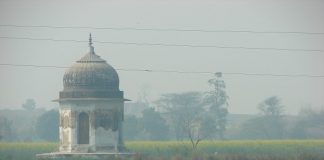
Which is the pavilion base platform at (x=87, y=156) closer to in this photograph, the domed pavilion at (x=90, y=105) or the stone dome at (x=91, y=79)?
the domed pavilion at (x=90, y=105)

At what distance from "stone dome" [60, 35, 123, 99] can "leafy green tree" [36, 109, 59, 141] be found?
56153mm

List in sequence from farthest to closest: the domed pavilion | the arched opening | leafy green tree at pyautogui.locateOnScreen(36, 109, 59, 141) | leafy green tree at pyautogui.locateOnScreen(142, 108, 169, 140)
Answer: leafy green tree at pyautogui.locateOnScreen(142, 108, 169, 140), leafy green tree at pyautogui.locateOnScreen(36, 109, 59, 141), the arched opening, the domed pavilion

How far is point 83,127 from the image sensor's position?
71.0m

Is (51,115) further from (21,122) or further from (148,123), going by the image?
(21,122)

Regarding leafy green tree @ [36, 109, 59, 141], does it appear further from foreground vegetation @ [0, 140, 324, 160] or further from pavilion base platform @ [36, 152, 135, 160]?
pavilion base platform @ [36, 152, 135, 160]

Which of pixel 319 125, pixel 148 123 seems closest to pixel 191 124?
pixel 148 123

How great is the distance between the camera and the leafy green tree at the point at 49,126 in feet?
425

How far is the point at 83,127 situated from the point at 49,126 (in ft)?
202

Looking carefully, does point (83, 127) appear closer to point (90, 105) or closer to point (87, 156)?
point (90, 105)

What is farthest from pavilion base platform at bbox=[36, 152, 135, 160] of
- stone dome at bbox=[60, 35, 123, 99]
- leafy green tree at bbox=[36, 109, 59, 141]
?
leafy green tree at bbox=[36, 109, 59, 141]

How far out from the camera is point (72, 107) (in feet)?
232

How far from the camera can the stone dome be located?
7050 cm

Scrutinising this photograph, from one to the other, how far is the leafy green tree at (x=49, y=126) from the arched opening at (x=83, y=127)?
55.9 meters

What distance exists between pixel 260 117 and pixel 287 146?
47.0 metres
